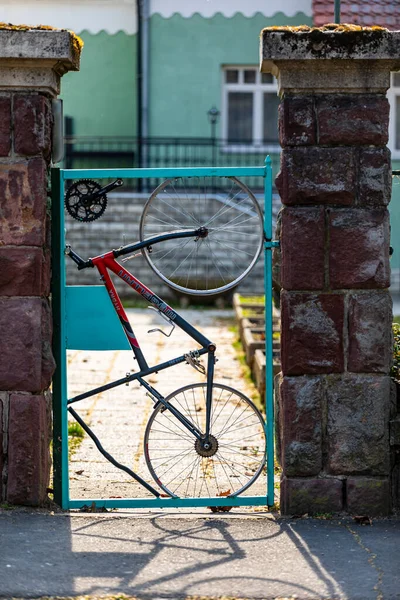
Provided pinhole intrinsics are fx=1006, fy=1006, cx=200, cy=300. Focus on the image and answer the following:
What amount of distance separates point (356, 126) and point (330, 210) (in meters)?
0.43

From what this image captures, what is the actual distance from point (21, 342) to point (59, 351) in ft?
0.80

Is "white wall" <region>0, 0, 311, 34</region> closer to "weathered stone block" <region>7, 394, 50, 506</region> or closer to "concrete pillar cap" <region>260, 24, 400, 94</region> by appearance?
"concrete pillar cap" <region>260, 24, 400, 94</region>

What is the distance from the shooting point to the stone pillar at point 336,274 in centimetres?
500

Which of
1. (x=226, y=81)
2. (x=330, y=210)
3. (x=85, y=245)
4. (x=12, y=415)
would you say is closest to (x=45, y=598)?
(x=12, y=415)

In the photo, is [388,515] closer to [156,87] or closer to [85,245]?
[85,245]

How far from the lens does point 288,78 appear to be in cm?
500

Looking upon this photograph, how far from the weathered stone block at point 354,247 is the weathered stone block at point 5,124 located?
1.67 m

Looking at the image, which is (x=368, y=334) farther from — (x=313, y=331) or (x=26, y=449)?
(x=26, y=449)

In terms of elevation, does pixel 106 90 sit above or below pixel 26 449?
above

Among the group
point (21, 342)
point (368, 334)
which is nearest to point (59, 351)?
point (21, 342)

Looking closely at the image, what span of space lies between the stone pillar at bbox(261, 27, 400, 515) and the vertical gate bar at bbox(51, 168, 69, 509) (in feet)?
3.73

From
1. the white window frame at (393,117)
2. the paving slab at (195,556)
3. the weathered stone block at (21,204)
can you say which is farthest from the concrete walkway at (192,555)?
the white window frame at (393,117)

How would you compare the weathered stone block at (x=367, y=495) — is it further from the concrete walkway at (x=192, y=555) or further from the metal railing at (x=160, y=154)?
the metal railing at (x=160, y=154)

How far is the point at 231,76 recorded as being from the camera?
18594 mm
